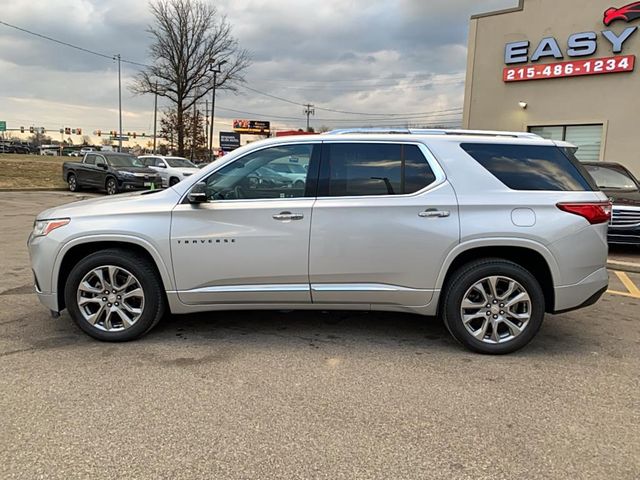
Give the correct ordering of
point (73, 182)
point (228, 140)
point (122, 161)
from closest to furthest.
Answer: point (122, 161) < point (73, 182) < point (228, 140)

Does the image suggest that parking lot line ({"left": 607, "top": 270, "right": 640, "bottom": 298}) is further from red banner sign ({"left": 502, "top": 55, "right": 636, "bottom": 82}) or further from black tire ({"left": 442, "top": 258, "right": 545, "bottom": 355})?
red banner sign ({"left": 502, "top": 55, "right": 636, "bottom": 82})

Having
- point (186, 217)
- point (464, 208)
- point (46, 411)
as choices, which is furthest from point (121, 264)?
point (464, 208)

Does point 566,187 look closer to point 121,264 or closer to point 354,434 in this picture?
point 354,434

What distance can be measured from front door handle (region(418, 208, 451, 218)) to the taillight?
0.88 m

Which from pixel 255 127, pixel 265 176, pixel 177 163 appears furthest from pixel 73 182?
pixel 255 127

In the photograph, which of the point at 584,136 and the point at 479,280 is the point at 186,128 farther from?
the point at 479,280

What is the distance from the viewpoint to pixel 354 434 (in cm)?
285

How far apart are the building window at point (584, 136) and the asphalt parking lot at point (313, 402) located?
45.2 feet

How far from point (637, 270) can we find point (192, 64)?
38295mm

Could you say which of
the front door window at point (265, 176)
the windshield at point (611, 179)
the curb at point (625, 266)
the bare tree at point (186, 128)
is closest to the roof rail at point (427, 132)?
the front door window at point (265, 176)

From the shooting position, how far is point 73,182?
21.3 metres

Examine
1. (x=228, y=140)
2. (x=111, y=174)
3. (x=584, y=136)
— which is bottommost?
(x=111, y=174)

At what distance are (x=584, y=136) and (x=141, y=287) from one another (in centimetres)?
1682

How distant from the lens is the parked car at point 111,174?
1897 centimetres
